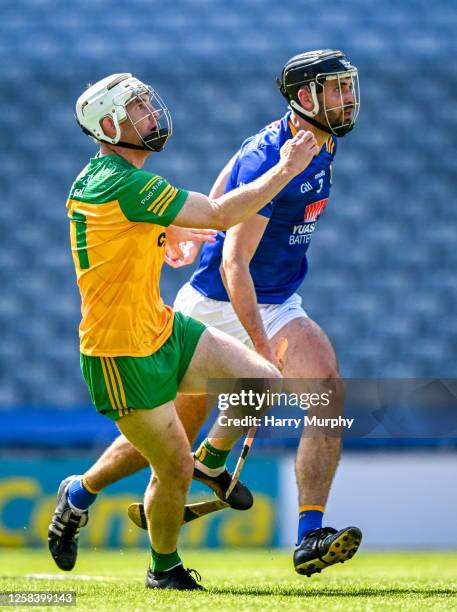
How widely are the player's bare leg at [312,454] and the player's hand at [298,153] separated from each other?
92 centimetres

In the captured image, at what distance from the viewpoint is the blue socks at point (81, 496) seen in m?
5.71

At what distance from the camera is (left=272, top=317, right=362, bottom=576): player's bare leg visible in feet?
17.4

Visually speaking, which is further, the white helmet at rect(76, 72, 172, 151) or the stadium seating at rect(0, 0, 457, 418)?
the stadium seating at rect(0, 0, 457, 418)

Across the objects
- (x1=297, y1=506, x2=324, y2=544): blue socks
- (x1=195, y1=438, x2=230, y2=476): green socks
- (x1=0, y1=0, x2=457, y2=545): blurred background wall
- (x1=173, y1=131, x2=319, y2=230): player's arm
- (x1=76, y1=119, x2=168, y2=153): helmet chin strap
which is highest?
(x1=76, y1=119, x2=168, y2=153): helmet chin strap

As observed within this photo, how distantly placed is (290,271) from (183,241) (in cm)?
62

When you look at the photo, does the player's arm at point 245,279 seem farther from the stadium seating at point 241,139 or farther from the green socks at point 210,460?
the stadium seating at point 241,139

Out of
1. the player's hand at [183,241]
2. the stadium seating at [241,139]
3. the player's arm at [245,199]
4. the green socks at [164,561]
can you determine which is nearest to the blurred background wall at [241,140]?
the stadium seating at [241,139]

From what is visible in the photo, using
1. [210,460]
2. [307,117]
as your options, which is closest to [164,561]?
[210,460]

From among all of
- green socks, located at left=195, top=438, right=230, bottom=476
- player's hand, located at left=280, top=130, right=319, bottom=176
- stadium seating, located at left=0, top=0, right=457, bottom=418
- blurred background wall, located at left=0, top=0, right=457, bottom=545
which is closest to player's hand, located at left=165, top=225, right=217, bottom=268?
player's hand, located at left=280, top=130, right=319, bottom=176

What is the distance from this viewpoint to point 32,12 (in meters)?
12.5

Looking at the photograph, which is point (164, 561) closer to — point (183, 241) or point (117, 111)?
point (183, 241)

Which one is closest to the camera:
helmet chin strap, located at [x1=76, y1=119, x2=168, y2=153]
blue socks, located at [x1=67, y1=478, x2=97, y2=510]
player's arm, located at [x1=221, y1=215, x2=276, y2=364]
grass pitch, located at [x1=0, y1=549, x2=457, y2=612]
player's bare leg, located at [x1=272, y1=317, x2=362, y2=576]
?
grass pitch, located at [x1=0, y1=549, x2=457, y2=612]

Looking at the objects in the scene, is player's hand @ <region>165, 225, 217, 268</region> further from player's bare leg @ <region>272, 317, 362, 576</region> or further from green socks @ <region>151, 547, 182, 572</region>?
green socks @ <region>151, 547, 182, 572</region>

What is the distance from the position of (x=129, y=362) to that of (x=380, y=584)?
146 centimetres
